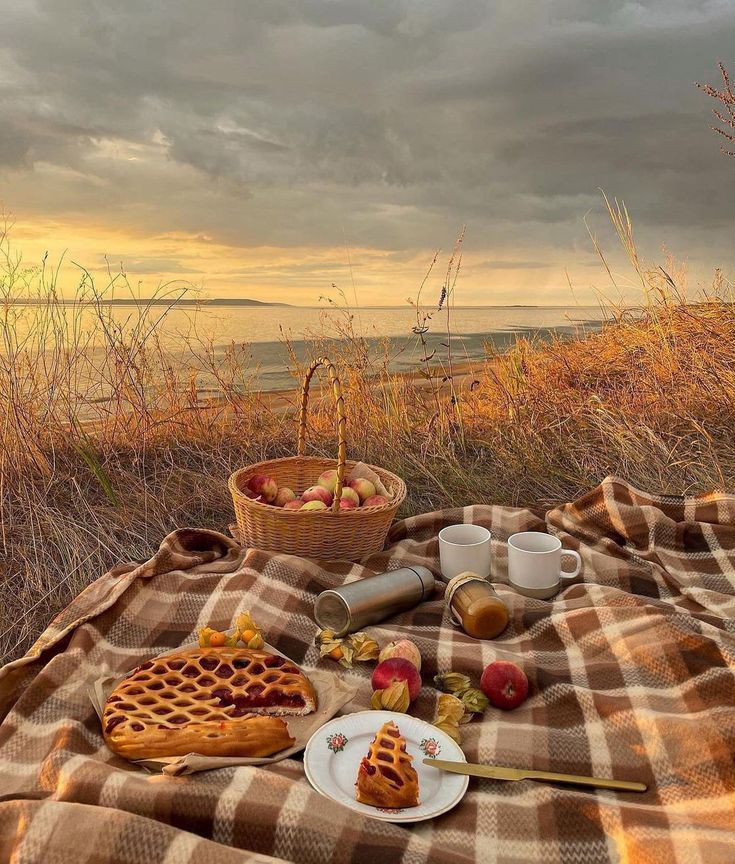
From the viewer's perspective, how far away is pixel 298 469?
3.62 meters

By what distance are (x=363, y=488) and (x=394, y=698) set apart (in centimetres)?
125

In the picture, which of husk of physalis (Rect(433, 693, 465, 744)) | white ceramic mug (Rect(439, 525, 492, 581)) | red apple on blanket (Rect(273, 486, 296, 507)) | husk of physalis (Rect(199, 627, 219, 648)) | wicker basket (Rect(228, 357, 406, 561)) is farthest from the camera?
red apple on blanket (Rect(273, 486, 296, 507))

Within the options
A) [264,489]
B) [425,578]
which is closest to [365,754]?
[425,578]

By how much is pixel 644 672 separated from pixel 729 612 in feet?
2.02

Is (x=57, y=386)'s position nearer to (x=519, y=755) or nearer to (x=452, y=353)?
(x=452, y=353)

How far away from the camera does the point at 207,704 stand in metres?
2.04

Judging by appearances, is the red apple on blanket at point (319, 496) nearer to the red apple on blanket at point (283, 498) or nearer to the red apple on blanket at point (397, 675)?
the red apple on blanket at point (283, 498)

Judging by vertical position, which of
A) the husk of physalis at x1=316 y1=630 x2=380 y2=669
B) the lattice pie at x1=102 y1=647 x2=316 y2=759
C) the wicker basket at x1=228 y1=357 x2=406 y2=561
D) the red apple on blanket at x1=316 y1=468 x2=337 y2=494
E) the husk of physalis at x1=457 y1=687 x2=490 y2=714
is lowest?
the husk of physalis at x1=457 y1=687 x2=490 y2=714

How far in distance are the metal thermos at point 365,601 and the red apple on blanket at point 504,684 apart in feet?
1.62

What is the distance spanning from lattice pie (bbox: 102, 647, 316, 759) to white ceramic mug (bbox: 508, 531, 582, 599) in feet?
3.29

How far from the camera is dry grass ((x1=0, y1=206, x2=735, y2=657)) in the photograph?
3.77 m

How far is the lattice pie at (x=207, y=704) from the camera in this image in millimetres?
1909

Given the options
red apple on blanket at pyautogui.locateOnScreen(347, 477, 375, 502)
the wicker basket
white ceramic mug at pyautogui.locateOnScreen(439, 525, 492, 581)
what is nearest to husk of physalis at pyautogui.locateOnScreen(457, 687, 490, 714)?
white ceramic mug at pyautogui.locateOnScreen(439, 525, 492, 581)

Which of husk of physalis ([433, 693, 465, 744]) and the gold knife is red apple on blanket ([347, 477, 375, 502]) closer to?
husk of physalis ([433, 693, 465, 744])
